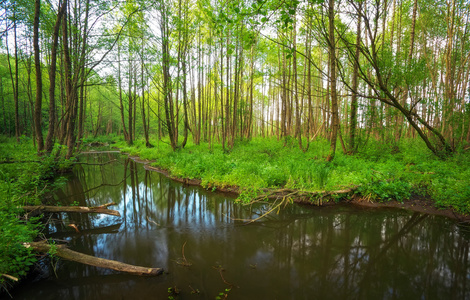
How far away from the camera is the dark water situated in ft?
9.56

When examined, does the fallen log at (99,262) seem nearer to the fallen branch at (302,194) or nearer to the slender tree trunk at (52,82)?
the fallen branch at (302,194)

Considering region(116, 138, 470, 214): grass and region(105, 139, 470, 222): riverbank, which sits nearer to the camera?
region(105, 139, 470, 222): riverbank

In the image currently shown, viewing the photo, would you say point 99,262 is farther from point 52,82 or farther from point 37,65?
point 52,82

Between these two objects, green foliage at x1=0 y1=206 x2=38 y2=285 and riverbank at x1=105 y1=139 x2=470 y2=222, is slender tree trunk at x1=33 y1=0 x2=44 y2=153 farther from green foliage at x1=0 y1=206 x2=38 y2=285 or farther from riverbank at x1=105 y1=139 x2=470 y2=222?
→ riverbank at x1=105 y1=139 x2=470 y2=222

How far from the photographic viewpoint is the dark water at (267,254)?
115 inches

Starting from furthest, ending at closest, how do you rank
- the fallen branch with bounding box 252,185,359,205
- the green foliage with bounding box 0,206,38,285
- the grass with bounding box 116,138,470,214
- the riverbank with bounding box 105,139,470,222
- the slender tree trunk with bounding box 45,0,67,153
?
the slender tree trunk with bounding box 45,0,67,153 → the fallen branch with bounding box 252,185,359,205 → the grass with bounding box 116,138,470,214 → the riverbank with bounding box 105,139,470,222 → the green foliage with bounding box 0,206,38,285

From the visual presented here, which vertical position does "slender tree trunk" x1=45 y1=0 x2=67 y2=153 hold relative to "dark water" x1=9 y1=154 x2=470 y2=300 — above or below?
above

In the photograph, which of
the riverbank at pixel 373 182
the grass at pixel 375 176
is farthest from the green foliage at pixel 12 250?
the grass at pixel 375 176

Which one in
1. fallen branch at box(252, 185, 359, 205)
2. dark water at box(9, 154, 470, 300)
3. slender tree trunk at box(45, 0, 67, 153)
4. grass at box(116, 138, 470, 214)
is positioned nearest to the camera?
dark water at box(9, 154, 470, 300)

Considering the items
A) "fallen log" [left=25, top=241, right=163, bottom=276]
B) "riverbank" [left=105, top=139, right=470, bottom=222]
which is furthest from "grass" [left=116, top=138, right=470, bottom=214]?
"fallen log" [left=25, top=241, right=163, bottom=276]

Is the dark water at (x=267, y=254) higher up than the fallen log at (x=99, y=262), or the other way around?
the fallen log at (x=99, y=262)

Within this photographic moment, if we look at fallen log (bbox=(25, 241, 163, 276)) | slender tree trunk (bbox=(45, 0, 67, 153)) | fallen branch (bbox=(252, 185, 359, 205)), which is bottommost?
fallen log (bbox=(25, 241, 163, 276))

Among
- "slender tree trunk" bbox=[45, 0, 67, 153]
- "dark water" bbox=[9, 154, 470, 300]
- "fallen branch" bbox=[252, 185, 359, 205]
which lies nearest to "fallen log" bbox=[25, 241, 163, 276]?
"dark water" bbox=[9, 154, 470, 300]

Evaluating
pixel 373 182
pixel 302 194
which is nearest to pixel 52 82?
pixel 302 194
